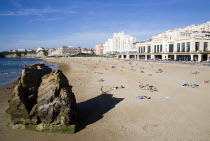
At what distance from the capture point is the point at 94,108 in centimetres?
1023

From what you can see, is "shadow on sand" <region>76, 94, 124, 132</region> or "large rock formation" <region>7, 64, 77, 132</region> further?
"shadow on sand" <region>76, 94, 124, 132</region>

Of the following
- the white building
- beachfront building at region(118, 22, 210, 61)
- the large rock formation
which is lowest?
the large rock formation

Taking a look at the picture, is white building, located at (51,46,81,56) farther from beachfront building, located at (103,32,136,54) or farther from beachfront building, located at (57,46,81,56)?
beachfront building, located at (103,32,136,54)

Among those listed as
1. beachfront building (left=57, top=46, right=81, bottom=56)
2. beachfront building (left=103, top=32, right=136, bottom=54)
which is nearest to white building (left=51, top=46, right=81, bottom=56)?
beachfront building (left=57, top=46, right=81, bottom=56)

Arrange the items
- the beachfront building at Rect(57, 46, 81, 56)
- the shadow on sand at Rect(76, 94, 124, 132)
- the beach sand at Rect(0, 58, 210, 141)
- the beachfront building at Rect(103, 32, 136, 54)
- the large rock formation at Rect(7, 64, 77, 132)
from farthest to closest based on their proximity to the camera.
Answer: the beachfront building at Rect(57, 46, 81, 56), the beachfront building at Rect(103, 32, 136, 54), the shadow on sand at Rect(76, 94, 124, 132), the large rock formation at Rect(7, 64, 77, 132), the beach sand at Rect(0, 58, 210, 141)

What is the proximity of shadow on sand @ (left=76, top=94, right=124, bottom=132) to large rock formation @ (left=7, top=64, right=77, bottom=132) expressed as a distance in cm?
94

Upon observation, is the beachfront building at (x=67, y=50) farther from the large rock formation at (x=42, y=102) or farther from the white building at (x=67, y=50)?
the large rock formation at (x=42, y=102)

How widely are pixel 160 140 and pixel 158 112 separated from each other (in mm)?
2873

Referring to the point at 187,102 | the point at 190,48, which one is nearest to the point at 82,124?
the point at 187,102

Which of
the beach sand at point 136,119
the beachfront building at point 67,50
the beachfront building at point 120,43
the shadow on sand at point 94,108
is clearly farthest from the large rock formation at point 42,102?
the beachfront building at point 67,50

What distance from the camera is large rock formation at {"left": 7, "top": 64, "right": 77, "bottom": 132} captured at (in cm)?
736

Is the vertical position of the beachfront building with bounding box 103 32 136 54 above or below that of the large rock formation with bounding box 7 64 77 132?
above

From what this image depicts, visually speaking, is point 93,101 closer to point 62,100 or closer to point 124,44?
point 62,100

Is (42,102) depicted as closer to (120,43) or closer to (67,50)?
(120,43)
